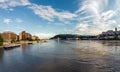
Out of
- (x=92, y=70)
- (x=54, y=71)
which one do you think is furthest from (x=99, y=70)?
(x=54, y=71)

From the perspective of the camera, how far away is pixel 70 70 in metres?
21.0

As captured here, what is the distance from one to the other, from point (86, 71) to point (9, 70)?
35.1 feet

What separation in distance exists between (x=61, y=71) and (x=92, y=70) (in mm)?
Result: 4127

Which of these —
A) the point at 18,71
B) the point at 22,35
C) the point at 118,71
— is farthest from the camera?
the point at 22,35

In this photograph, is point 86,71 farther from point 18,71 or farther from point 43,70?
point 18,71

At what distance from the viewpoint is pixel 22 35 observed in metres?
182

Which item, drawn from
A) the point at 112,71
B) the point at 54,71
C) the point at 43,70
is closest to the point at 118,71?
the point at 112,71

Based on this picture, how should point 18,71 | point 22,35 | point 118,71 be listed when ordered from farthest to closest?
point 22,35
point 18,71
point 118,71

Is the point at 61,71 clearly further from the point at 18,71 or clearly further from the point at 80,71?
the point at 18,71

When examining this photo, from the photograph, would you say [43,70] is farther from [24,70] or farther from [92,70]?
[92,70]

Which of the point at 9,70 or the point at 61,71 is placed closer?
the point at 61,71

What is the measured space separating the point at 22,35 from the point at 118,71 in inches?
6689

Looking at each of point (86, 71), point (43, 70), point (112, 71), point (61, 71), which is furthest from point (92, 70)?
point (43, 70)

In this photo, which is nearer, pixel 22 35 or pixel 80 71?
pixel 80 71
